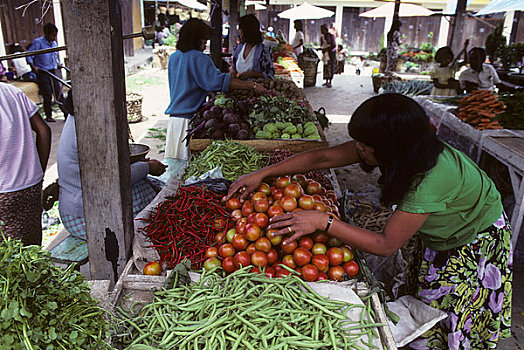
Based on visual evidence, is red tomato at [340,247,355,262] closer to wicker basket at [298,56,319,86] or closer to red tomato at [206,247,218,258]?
red tomato at [206,247,218,258]

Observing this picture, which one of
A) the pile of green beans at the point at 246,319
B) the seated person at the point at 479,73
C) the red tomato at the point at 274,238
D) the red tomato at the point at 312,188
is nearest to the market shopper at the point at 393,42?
the seated person at the point at 479,73

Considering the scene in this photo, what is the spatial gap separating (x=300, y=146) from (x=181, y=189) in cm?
183

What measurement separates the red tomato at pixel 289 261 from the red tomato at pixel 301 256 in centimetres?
2

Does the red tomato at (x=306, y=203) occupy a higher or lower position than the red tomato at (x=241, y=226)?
higher

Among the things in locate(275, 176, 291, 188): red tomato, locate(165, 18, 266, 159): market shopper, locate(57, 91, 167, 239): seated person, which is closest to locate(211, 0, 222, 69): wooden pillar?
locate(165, 18, 266, 159): market shopper

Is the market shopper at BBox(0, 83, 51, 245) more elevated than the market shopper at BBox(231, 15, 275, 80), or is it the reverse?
the market shopper at BBox(231, 15, 275, 80)

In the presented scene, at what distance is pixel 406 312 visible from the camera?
2.36 metres

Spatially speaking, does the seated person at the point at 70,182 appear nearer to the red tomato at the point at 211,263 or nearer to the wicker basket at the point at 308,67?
the red tomato at the point at 211,263

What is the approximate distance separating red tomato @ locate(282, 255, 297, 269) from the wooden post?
3.14 feet

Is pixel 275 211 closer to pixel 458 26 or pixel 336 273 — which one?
pixel 336 273

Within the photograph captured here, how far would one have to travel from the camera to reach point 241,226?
7.41ft

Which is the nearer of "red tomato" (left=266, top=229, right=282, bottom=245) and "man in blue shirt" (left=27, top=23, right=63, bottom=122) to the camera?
"red tomato" (left=266, top=229, right=282, bottom=245)

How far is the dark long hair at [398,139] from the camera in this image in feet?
5.56

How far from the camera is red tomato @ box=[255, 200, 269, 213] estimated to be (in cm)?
233
